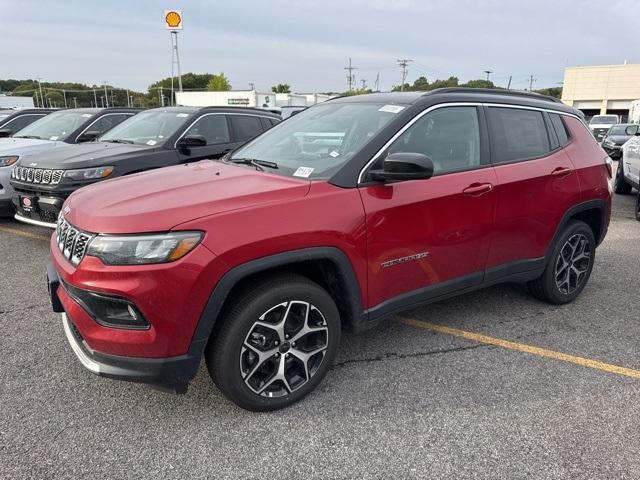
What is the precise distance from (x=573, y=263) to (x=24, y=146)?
750cm

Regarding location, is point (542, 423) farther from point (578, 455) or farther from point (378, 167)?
point (378, 167)

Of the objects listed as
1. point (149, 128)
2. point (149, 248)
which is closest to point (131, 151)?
point (149, 128)

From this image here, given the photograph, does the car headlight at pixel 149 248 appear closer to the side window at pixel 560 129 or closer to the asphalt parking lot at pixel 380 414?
the asphalt parking lot at pixel 380 414

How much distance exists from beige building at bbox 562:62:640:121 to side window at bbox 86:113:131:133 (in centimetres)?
6415

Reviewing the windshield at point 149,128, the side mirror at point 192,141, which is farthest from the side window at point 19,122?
the side mirror at point 192,141

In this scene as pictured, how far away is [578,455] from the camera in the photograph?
8.20ft

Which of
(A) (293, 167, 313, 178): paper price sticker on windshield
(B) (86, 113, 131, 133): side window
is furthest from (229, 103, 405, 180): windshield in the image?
(B) (86, 113, 131, 133): side window

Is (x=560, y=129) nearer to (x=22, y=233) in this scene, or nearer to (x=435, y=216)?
(x=435, y=216)

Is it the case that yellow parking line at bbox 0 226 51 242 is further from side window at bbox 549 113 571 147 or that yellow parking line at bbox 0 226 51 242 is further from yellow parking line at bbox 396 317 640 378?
side window at bbox 549 113 571 147

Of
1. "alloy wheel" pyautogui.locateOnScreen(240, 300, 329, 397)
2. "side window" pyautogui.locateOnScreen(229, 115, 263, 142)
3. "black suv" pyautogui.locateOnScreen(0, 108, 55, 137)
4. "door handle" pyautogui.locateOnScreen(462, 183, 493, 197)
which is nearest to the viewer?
"alloy wheel" pyautogui.locateOnScreen(240, 300, 329, 397)

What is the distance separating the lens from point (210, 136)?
701cm

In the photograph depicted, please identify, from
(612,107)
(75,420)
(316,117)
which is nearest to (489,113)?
(316,117)

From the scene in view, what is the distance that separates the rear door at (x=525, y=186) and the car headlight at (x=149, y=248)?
2.27m

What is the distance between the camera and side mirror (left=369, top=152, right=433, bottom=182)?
9.23 feet
